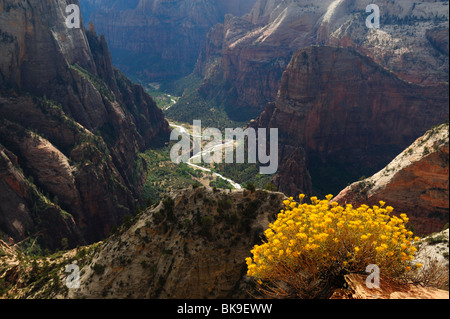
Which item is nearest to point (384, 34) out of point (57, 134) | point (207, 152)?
point (207, 152)

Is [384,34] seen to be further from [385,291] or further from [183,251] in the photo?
[385,291]

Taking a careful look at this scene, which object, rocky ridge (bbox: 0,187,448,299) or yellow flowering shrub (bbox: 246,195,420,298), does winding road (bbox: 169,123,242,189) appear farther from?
yellow flowering shrub (bbox: 246,195,420,298)

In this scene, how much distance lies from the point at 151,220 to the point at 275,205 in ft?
46.5

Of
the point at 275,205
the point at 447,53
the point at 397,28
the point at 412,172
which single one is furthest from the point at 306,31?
the point at 275,205

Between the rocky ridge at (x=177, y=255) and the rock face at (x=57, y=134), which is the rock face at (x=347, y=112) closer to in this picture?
the rock face at (x=57, y=134)

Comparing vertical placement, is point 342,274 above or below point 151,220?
above

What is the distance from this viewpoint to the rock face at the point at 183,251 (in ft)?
105

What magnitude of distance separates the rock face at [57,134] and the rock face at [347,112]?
195 feet

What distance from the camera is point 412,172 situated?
4800cm

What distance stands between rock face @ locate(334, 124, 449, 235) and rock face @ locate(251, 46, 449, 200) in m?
60.2

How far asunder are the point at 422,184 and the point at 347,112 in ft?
244

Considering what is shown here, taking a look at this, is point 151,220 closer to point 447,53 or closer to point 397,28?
point 447,53

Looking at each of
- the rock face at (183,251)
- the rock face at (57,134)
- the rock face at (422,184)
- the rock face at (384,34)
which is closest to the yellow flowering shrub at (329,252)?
the rock face at (183,251)
